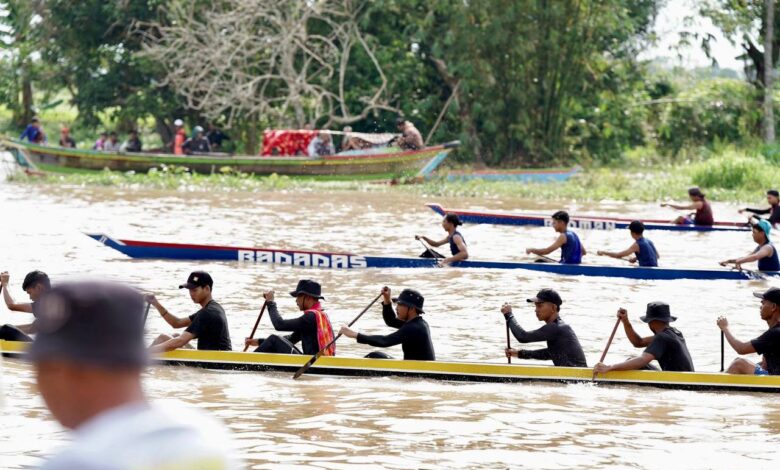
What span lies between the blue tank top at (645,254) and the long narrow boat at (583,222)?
16.6ft

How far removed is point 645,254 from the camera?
54.2 feet

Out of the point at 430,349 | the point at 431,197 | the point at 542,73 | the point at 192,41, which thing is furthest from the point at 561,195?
the point at 430,349

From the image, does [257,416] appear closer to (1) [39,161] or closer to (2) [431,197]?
(2) [431,197]

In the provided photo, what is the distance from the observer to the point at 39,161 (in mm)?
32406

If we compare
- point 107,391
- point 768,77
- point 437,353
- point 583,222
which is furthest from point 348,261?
point 768,77

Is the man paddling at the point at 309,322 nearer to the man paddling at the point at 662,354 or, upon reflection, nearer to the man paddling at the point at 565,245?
the man paddling at the point at 662,354

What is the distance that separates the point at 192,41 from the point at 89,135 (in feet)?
41.4

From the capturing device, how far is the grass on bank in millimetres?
28172

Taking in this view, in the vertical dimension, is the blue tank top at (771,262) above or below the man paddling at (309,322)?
below

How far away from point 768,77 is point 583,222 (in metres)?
15.3

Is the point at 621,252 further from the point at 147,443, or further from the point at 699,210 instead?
the point at 147,443

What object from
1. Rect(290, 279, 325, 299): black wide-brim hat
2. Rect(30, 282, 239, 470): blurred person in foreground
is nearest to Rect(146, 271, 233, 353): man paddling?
Rect(290, 279, 325, 299): black wide-brim hat

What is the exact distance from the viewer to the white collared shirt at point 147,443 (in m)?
1.94

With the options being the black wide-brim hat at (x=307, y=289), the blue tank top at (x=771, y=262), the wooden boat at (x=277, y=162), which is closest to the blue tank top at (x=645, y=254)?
the blue tank top at (x=771, y=262)
